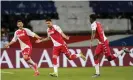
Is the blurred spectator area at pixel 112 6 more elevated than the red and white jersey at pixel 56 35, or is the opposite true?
the blurred spectator area at pixel 112 6

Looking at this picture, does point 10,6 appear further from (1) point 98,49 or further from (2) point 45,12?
(1) point 98,49

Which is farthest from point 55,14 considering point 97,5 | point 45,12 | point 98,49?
point 98,49

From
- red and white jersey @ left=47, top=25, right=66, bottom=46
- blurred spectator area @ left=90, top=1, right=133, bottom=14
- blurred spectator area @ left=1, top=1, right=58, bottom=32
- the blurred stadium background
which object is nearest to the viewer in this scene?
red and white jersey @ left=47, top=25, right=66, bottom=46

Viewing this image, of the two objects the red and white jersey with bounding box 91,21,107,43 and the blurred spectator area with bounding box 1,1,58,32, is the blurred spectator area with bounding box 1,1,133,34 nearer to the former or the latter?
the blurred spectator area with bounding box 1,1,58,32

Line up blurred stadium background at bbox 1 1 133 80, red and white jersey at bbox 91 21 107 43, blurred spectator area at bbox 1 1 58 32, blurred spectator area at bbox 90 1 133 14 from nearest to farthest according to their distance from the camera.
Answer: red and white jersey at bbox 91 21 107 43
blurred stadium background at bbox 1 1 133 80
blurred spectator area at bbox 1 1 58 32
blurred spectator area at bbox 90 1 133 14

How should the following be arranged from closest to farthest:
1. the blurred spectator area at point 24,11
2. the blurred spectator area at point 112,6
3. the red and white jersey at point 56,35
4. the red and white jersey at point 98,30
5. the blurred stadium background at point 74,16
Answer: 1. the red and white jersey at point 98,30
2. the red and white jersey at point 56,35
3. the blurred stadium background at point 74,16
4. the blurred spectator area at point 24,11
5. the blurred spectator area at point 112,6

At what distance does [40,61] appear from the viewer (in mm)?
20375

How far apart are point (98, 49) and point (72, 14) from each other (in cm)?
1206

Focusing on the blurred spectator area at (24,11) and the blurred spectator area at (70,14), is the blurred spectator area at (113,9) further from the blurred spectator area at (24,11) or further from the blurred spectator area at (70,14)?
the blurred spectator area at (24,11)

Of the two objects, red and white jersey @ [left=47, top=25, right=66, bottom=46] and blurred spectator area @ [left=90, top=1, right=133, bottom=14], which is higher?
blurred spectator area @ [left=90, top=1, right=133, bottom=14]

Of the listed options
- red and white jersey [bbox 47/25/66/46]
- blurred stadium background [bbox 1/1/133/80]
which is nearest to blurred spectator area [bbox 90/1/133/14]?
blurred stadium background [bbox 1/1/133/80]

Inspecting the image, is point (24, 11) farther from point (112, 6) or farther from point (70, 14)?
point (112, 6)

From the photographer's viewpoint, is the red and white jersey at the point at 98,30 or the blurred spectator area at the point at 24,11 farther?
the blurred spectator area at the point at 24,11

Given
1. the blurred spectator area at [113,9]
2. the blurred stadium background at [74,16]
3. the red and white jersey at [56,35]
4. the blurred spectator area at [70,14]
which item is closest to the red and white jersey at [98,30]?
the red and white jersey at [56,35]
